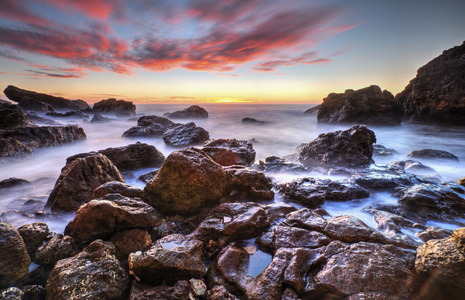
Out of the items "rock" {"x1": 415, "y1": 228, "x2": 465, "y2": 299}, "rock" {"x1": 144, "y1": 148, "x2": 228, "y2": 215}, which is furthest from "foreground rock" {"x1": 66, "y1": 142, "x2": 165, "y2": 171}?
"rock" {"x1": 415, "y1": 228, "x2": 465, "y2": 299}

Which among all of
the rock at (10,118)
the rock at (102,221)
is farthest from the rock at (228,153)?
the rock at (10,118)

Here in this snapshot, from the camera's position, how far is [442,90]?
52.5ft

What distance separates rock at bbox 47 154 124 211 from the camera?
11.7ft

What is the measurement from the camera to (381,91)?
69.0 ft

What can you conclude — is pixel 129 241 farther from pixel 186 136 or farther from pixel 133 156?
pixel 186 136

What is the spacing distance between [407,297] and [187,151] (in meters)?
3.37

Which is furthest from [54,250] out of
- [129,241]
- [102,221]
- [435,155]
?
[435,155]

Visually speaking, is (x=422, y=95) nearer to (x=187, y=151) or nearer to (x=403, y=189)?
(x=403, y=189)

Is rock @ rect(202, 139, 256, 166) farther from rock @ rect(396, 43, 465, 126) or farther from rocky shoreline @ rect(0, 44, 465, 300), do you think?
rock @ rect(396, 43, 465, 126)

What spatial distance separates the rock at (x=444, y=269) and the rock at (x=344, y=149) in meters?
4.89

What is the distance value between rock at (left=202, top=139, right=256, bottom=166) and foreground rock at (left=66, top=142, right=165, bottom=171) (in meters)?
1.67

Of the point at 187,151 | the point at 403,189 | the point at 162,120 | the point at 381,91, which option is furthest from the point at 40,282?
the point at 381,91

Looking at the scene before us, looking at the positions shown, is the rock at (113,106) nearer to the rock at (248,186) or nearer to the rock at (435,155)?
the rock at (248,186)

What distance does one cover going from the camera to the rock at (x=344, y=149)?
6590 millimetres
